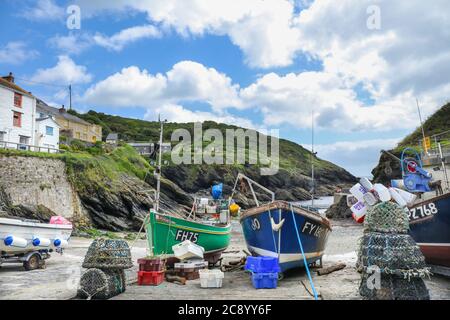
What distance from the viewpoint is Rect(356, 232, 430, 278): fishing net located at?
7.08 metres

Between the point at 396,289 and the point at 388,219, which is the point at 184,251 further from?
the point at 396,289

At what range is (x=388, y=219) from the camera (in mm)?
7797

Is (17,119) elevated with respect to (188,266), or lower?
elevated

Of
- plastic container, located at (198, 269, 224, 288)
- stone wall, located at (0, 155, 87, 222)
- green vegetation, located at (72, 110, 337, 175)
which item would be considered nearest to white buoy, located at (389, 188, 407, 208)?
plastic container, located at (198, 269, 224, 288)

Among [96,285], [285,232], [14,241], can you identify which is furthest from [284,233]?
[14,241]

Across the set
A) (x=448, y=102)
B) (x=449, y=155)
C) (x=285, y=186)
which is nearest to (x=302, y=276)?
(x=449, y=155)

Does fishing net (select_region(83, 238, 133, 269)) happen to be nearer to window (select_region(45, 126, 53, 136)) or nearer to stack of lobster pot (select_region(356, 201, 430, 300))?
stack of lobster pot (select_region(356, 201, 430, 300))

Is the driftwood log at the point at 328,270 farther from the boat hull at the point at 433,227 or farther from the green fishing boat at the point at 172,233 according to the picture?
the green fishing boat at the point at 172,233

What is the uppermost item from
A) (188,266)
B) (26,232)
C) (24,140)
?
(24,140)

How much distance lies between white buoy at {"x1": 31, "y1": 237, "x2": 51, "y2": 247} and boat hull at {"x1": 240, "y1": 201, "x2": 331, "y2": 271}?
650cm

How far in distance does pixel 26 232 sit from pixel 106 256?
4971 mm
